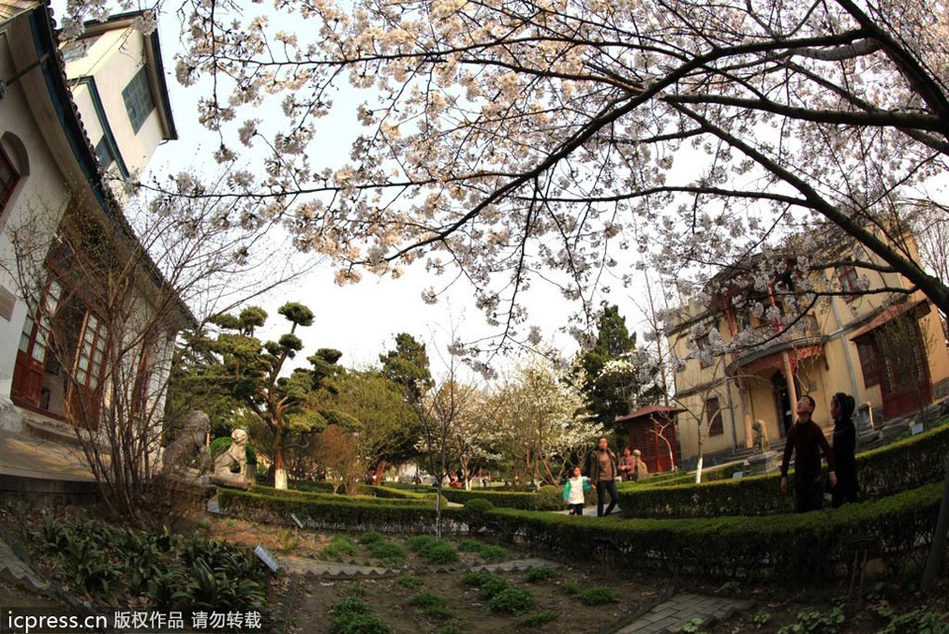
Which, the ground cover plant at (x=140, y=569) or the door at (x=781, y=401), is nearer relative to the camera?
the ground cover plant at (x=140, y=569)

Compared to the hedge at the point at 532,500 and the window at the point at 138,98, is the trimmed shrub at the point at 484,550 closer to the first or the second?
the hedge at the point at 532,500

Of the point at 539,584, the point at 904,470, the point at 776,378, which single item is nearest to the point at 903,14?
the point at 904,470

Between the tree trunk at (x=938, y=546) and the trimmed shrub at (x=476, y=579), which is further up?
the tree trunk at (x=938, y=546)

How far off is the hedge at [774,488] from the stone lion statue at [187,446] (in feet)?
27.3

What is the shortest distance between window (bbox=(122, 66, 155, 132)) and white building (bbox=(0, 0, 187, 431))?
1166mm

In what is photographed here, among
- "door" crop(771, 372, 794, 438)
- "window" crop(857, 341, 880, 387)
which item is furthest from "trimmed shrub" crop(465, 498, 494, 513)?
"door" crop(771, 372, 794, 438)

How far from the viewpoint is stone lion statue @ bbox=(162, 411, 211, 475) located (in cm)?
711

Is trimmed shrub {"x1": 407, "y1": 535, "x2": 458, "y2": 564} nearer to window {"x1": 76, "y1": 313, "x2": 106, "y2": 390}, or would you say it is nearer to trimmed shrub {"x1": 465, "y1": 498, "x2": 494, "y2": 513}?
trimmed shrub {"x1": 465, "y1": 498, "x2": 494, "y2": 513}

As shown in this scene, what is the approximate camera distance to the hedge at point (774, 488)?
23.0 feet

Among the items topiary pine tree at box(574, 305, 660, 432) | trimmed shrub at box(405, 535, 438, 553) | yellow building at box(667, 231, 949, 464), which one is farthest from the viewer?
topiary pine tree at box(574, 305, 660, 432)

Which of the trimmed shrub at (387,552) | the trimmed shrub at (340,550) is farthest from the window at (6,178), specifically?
the trimmed shrub at (387,552)

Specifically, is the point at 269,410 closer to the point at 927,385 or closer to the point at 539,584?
the point at 539,584

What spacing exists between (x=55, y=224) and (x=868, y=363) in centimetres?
2050

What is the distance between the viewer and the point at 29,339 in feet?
35.2
